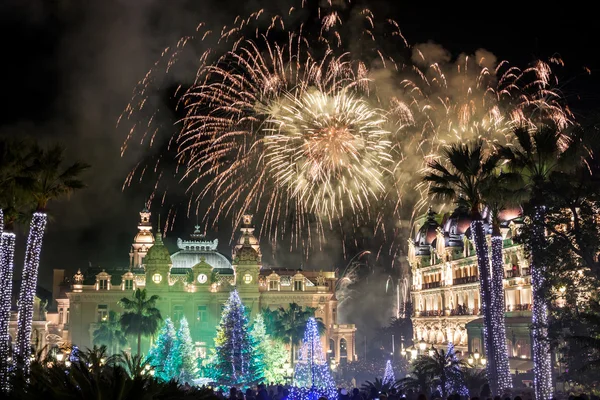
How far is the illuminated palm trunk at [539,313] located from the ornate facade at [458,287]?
1859 centimetres

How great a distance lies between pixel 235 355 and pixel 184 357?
1004 cm

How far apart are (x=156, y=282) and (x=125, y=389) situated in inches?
3087

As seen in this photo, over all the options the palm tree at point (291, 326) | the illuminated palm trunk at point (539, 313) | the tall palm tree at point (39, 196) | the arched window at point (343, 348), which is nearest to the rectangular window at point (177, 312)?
the palm tree at point (291, 326)

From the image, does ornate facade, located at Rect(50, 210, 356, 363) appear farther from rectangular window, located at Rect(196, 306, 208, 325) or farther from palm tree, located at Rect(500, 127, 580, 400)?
palm tree, located at Rect(500, 127, 580, 400)

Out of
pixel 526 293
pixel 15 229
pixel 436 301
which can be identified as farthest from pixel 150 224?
pixel 15 229

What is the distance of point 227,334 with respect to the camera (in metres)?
51.3

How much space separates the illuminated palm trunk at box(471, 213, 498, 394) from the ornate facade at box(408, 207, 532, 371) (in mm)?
18243

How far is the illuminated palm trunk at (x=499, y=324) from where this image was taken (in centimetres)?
2677

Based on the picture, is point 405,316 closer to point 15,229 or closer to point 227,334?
point 227,334

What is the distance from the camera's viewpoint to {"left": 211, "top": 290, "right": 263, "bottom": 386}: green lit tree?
4966 cm

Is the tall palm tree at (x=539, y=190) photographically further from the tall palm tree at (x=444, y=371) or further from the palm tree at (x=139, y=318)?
the palm tree at (x=139, y=318)

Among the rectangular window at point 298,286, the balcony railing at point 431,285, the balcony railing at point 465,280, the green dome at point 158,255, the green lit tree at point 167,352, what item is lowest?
the green lit tree at point 167,352

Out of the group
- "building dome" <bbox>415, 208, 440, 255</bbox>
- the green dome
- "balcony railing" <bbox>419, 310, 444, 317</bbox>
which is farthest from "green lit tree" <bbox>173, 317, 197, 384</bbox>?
the green dome

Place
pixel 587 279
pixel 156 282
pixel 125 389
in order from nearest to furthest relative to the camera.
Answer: pixel 125 389 → pixel 587 279 → pixel 156 282
